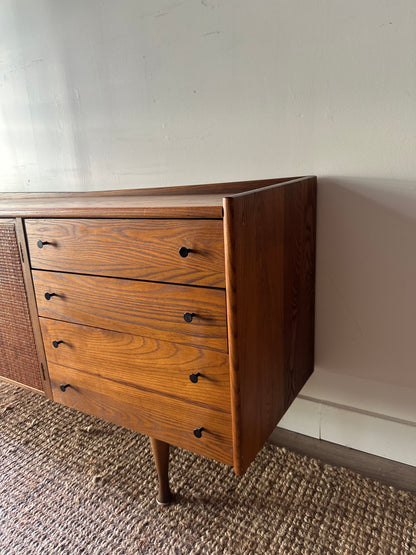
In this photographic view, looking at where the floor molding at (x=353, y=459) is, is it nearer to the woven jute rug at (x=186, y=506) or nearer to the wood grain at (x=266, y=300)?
the woven jute rug at (x=186, y=506)

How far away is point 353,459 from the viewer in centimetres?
120

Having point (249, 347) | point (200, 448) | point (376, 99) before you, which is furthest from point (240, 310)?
point (376, 99)

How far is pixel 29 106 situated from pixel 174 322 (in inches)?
44.0

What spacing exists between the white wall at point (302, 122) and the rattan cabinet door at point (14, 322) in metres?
0.45

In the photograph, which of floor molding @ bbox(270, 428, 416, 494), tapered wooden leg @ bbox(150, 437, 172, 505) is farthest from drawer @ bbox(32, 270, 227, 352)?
floor molding @ bbox(270, 428, 416, 494)

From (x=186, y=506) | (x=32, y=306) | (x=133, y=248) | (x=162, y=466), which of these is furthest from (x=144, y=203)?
(x=186, y=506)

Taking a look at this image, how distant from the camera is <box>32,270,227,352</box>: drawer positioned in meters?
0.84

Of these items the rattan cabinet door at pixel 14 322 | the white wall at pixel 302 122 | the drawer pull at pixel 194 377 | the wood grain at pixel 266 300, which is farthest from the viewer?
the rattan cabinet door at pixel 14 322

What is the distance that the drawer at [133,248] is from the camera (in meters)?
0.80

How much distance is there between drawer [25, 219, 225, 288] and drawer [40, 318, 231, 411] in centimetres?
15

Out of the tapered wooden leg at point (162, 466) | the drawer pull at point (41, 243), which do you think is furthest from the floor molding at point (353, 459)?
the drawer pull at point (41, 243)

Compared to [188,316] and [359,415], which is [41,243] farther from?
[359,415]

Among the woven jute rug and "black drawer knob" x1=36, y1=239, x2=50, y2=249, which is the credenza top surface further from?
the woven jute rug

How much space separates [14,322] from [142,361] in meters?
0.45
